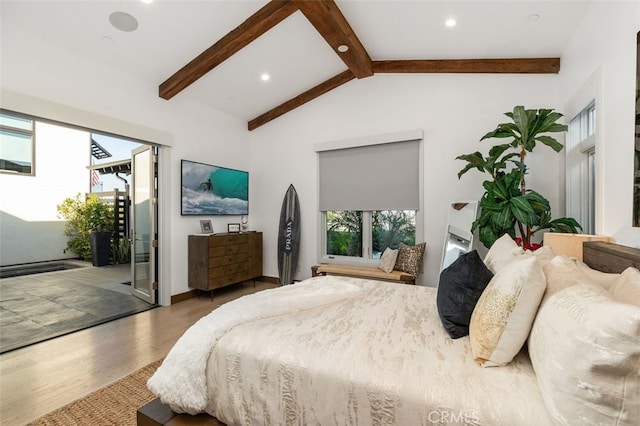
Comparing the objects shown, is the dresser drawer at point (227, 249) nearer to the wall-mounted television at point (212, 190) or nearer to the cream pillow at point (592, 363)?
the wall-mounted television at point (212, 190)

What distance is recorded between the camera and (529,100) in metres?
3.40

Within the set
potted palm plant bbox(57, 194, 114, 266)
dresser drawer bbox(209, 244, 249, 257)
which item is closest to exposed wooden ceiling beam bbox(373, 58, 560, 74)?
dresser drawer bbox(209, 244, 249, 257)

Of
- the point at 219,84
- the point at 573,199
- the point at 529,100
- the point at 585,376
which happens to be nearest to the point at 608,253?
the point at 585,376

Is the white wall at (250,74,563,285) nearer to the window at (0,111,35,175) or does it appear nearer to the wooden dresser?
the wooden dresser

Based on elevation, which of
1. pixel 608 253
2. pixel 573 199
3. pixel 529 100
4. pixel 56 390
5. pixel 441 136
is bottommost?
pixel 56 390

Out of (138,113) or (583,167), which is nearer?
(583,167)

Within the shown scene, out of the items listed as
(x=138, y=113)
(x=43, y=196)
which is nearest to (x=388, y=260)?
(x=138, y=113)

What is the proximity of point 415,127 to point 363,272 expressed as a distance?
2054mm

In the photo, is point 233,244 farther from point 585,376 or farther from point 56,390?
point 585,376

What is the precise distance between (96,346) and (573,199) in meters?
4.71

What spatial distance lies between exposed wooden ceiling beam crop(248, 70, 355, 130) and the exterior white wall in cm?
457

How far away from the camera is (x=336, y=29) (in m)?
2.94

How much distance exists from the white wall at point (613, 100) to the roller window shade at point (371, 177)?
1.93m

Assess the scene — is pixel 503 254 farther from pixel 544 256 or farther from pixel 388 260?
pixel 388 260
